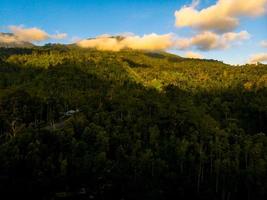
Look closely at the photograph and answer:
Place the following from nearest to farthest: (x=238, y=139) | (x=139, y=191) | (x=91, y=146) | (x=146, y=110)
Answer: (x=139, y=191), (x=91, y=146), (x=238, y=139), (x=146, y=110)

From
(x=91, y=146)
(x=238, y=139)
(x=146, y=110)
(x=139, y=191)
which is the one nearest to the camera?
(x=139, y=191)

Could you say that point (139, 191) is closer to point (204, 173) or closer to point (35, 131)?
point (204, 173)

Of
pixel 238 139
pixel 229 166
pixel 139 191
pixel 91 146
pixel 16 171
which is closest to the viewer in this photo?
pixel 139 191

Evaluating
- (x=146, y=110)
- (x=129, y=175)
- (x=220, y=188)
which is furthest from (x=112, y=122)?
(x=220, y=188)

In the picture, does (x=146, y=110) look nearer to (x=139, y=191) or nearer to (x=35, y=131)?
(x=35, y=131)

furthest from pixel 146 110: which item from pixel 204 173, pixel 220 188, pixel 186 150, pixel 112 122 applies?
pixel 220 188

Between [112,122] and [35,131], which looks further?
[112,122]

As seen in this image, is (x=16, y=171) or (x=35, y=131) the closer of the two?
(x=16, y=171)

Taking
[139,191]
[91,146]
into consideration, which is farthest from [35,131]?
[139,191]

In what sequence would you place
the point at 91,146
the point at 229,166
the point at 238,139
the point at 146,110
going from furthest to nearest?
the point at 146,110, the point at 238,139, the point at 91,146, the point at 229,166
